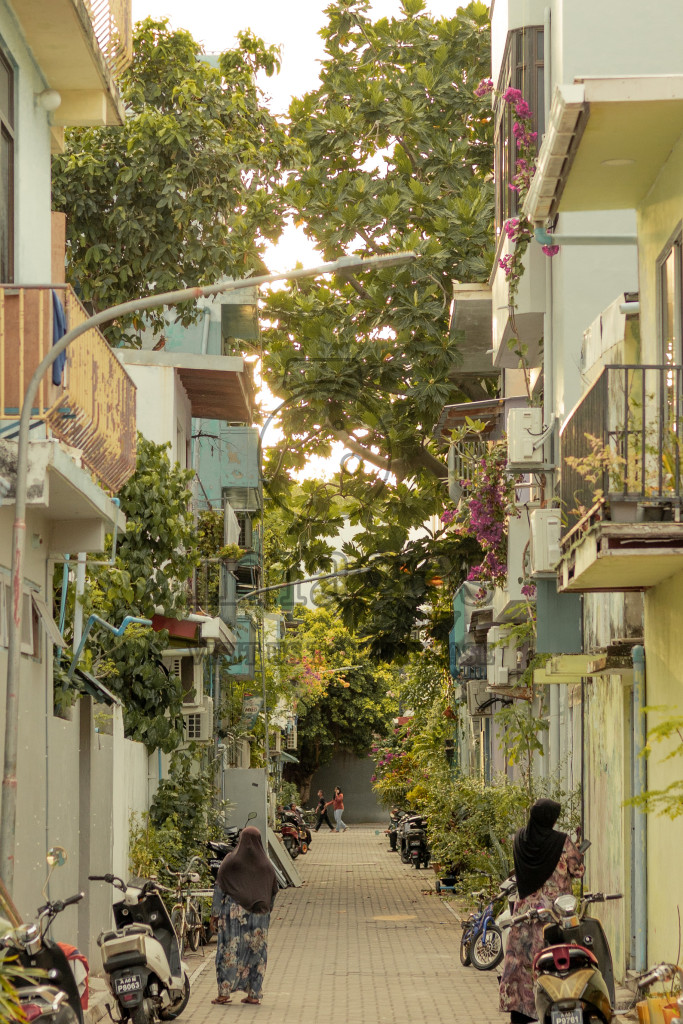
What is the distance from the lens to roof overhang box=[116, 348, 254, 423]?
23.4m

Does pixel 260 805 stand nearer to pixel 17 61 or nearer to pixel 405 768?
pixel 405 768

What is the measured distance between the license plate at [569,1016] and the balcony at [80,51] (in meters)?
7.75

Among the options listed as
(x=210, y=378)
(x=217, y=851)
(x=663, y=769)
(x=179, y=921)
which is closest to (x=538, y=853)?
(x=663, y=769)

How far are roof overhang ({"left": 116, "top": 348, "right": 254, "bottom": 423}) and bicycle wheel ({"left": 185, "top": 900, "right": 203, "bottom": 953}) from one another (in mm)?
8570

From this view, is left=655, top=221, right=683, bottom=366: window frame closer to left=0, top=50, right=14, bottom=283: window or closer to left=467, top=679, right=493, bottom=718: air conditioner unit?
A: left=0, top=50, right=14, bottom=283: window

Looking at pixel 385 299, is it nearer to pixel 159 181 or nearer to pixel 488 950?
pixel 159 181

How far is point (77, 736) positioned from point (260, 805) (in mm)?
16846

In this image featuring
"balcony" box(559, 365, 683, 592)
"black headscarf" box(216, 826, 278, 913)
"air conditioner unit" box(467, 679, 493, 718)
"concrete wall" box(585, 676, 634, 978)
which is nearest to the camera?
"balcony" box(559, 365, 683, 592)

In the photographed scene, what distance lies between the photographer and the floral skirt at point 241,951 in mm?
14719

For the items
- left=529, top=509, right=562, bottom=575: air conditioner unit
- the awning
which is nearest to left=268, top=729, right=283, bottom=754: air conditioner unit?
the awning

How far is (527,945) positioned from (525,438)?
646 cm

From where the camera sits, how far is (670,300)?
1105 cm

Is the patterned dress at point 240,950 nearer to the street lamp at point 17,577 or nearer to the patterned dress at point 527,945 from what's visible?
the patterned dress at point 527,945

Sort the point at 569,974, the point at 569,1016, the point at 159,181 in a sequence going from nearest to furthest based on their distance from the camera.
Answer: the point at 569,1016, the point at 569,974, the point at 159,181
